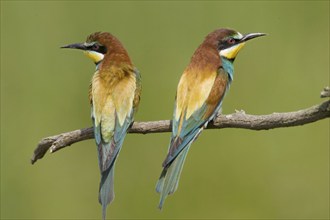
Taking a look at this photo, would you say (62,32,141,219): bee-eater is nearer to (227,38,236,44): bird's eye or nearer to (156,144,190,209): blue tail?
(156,144,190,209): blue tail

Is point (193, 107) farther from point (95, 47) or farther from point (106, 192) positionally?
point (95, 47)

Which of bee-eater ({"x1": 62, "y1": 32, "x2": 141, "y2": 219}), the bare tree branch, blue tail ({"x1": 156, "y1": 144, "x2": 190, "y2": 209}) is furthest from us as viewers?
bee-eater ({"x1": 62, "y1": 32, "x2": 141, "y2": 219})

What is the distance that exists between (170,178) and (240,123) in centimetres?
28

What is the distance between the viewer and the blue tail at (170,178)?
3273 millimetres


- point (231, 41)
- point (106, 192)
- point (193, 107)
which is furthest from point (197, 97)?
point (106, 192)

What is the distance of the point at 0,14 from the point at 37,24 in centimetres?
34

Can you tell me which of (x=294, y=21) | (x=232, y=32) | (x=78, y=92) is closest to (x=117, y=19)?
(x=78, y=92)

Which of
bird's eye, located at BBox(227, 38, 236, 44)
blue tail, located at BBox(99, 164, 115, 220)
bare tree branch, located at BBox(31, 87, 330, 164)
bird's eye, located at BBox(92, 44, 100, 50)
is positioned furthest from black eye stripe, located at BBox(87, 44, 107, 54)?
blue tail, located at BBox(99, 164, 115, 220)

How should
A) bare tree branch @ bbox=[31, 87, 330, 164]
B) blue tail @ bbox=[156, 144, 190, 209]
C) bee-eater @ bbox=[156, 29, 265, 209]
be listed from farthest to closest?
bee-eater @ bbox=[156, 29, 265, 209]
blue tail @ bbox=[156, 144, 190, 209]
bare tree branch @ bbox=[31, 87, 330, 164]

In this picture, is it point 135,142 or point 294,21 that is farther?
point 294,21

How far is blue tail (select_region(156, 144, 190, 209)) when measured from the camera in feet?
10.7

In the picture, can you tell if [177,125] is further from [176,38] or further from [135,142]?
[176,38]

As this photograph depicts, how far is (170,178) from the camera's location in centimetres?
333

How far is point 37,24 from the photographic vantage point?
5559 mm
